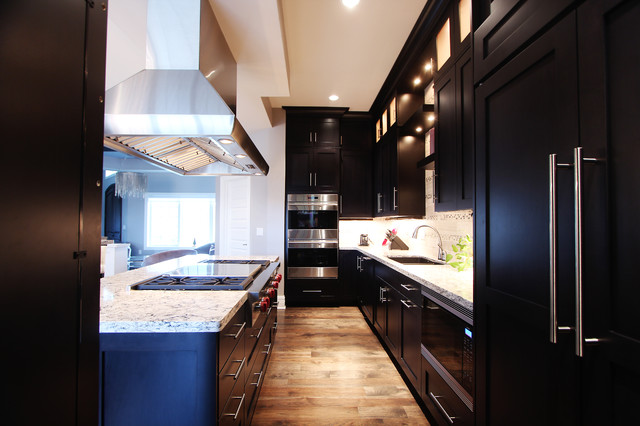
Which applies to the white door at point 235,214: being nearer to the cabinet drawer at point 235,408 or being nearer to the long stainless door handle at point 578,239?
the cabinet drawer at point 235,408

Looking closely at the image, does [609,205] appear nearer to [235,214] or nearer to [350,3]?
[350,3]

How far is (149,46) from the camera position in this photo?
5.18 ft

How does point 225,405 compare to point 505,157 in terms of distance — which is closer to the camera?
point 505,157

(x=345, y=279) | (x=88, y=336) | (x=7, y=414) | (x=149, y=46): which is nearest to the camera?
(x=7, y=414)

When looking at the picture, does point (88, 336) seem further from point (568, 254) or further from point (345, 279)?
point (345, 279)

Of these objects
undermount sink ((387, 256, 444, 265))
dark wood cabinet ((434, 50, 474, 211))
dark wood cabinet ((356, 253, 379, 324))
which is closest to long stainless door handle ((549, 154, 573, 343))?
dark wood cabinet ((434, 50, 474, 211))

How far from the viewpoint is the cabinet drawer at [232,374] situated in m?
1.05

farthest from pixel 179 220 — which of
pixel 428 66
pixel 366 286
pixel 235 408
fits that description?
pixel 235 408

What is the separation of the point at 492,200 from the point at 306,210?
130 inches

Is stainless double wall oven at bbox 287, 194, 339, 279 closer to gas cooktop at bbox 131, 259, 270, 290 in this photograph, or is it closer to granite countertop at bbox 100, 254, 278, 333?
gas cooktop at bbox 131, 259, 270, 290

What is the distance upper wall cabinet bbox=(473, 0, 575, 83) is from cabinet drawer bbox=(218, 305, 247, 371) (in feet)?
4.61

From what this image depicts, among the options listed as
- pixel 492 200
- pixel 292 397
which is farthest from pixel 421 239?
pixel 492 200

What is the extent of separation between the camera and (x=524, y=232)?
87 cm

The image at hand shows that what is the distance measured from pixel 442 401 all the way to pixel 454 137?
1531 mm
